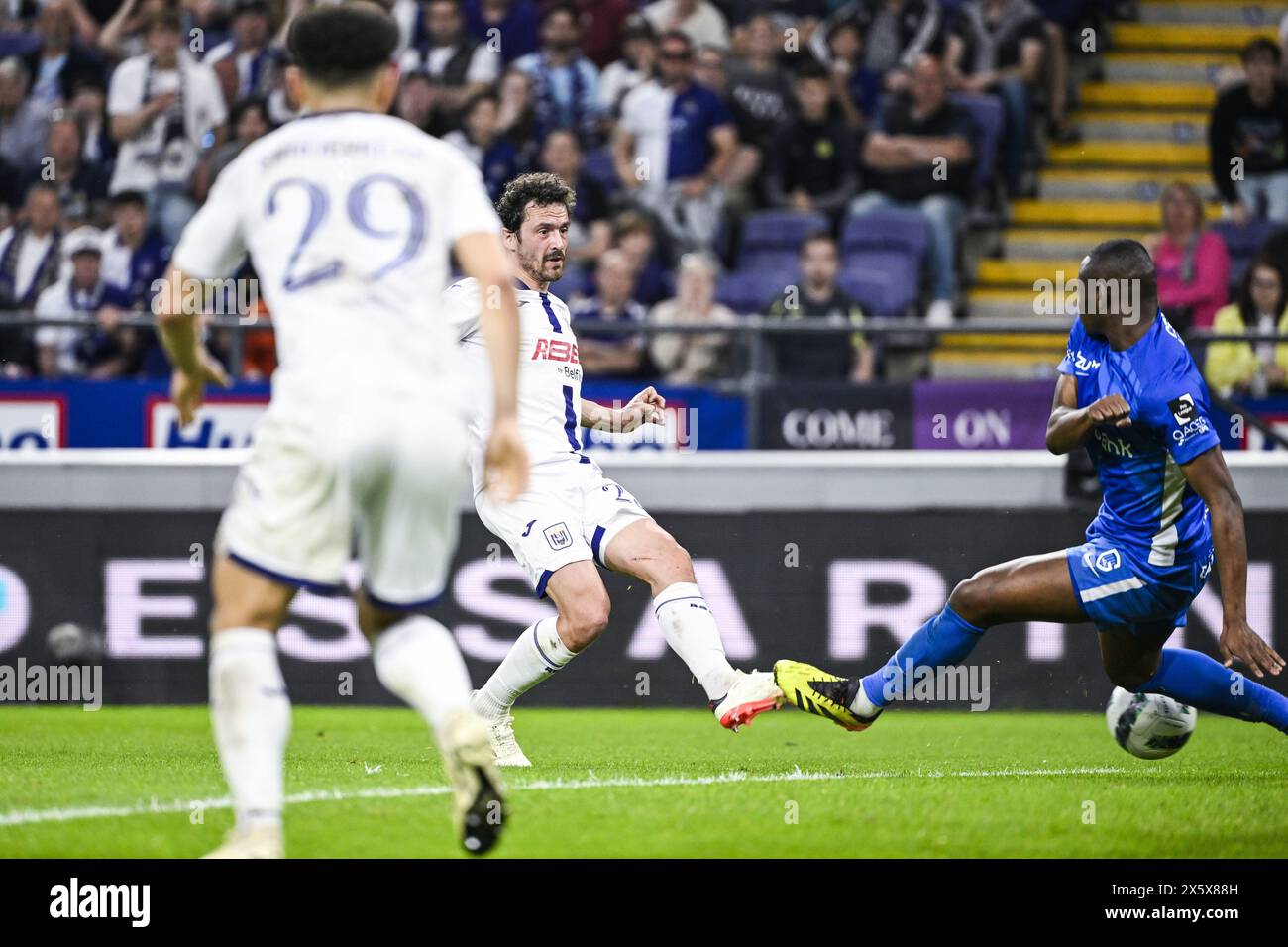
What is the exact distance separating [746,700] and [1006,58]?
9.39 m

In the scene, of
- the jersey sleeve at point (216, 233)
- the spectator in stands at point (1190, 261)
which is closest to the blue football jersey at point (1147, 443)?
the jersey sleeve at point (216, 233)

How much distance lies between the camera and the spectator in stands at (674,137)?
14258 millimetres

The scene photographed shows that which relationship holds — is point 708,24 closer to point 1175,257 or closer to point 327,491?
point 1175,257

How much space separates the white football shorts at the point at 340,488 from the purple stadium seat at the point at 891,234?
9.33 metres

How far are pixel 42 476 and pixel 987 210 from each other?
7883 millimetres

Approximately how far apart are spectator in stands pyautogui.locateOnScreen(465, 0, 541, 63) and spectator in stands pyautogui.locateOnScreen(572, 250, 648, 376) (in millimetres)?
3058

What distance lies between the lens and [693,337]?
11945 mm

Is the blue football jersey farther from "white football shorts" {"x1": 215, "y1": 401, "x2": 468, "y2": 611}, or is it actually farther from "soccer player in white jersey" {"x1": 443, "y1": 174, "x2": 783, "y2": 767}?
"white football shorts" {"x1": 215, "y1": 401, "x2": 468, "y2": 611}

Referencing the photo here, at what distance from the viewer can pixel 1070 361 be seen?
664 cm

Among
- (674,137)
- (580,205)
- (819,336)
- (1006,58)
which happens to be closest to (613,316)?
(819,336)

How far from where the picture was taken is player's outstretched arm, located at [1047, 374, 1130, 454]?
6.03 m

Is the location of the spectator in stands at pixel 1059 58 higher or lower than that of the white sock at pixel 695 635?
higher

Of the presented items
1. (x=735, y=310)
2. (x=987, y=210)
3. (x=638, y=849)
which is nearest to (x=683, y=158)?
(x=735, y=310)

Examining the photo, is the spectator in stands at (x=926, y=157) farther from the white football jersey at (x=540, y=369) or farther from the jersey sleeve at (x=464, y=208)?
the jersey sleeve at (x=464, y=208)
